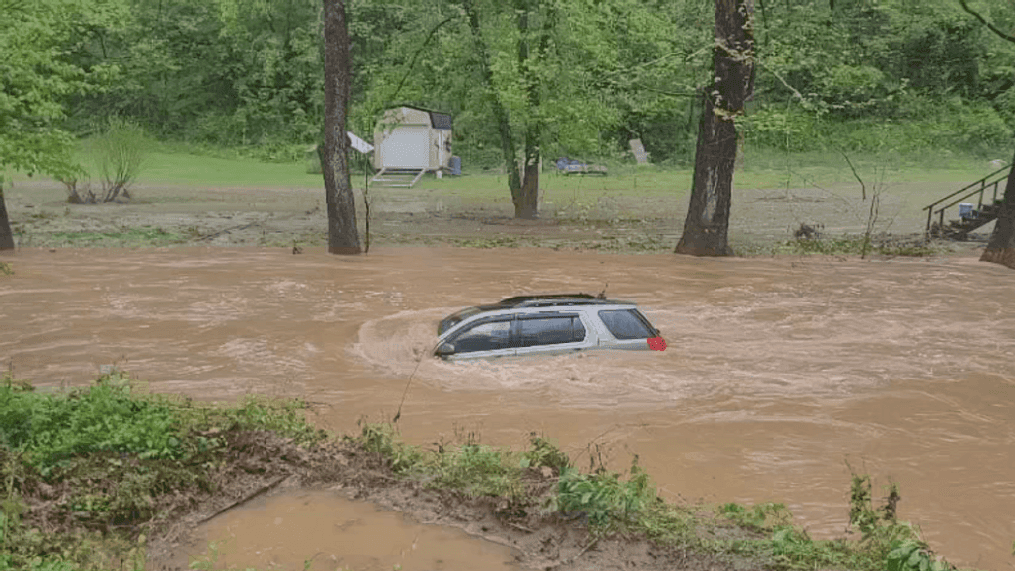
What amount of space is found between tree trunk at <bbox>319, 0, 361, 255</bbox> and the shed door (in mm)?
28040

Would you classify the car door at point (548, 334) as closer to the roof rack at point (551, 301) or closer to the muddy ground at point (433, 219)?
the roof rack at point (551, 301)

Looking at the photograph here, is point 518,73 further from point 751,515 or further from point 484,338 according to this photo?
point 751,515

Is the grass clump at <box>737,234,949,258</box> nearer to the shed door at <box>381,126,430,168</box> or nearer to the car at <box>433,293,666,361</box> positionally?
the car at <box>433,293,666,361</box>

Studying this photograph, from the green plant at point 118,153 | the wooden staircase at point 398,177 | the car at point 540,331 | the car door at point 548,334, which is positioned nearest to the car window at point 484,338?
the car at point 540,331

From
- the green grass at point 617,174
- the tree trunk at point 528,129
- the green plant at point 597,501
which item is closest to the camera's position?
the green plant at point 597,501

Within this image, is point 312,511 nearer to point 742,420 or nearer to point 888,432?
point 742,420

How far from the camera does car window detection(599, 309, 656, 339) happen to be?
12359 mm

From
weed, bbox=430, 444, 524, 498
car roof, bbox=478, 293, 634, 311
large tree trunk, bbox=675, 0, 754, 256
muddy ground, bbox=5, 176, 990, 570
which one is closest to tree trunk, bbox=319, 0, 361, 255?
muddy ground, bbox=5, 176, 990, 570

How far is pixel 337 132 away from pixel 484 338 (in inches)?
550

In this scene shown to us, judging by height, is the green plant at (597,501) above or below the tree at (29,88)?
below

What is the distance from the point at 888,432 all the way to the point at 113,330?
1231 centimetres

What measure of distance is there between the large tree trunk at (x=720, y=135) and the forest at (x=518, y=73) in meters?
0.63

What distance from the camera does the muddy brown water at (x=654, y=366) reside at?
9609 millimetres

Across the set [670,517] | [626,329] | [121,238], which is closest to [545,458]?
[670,517]
